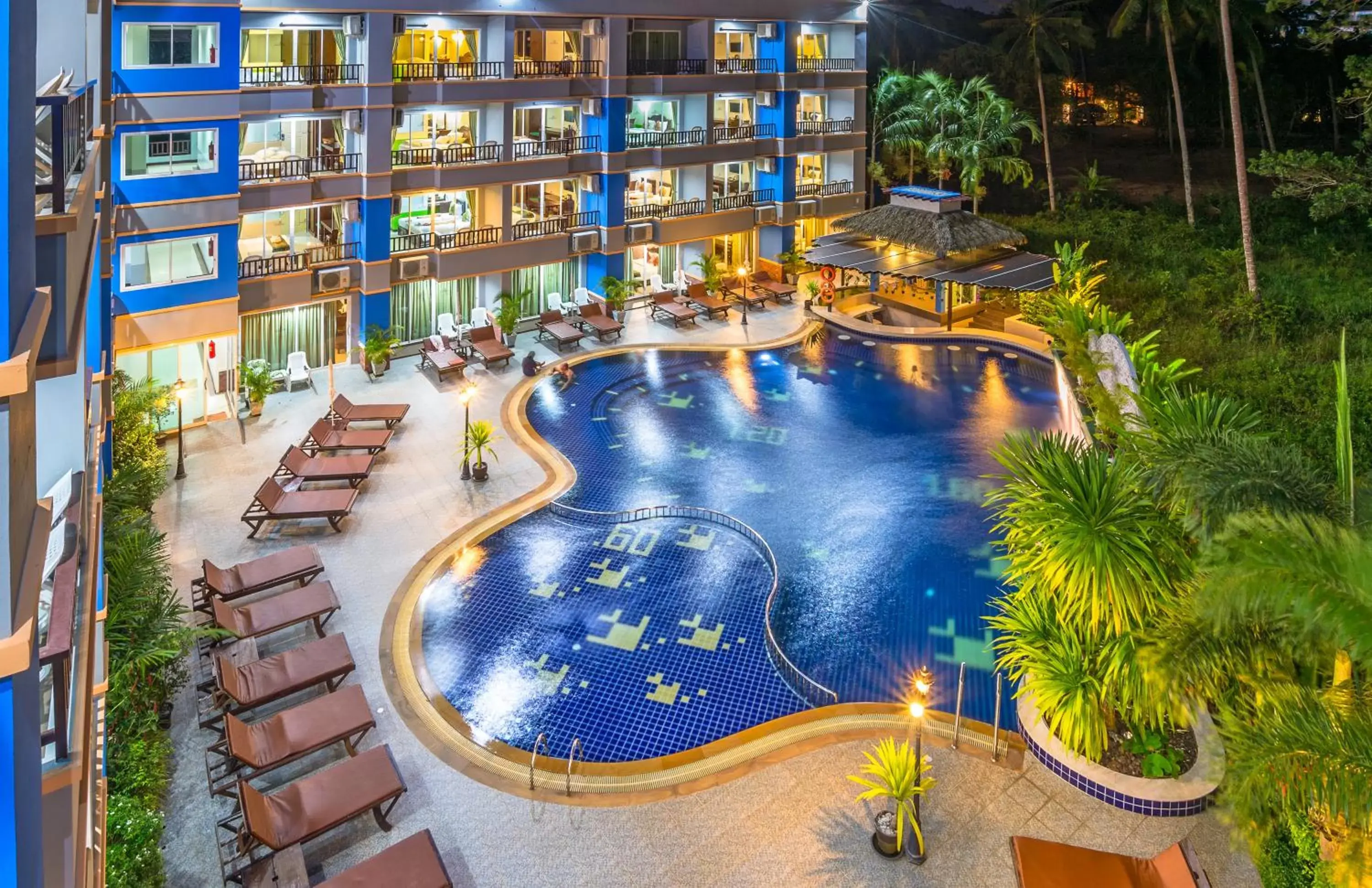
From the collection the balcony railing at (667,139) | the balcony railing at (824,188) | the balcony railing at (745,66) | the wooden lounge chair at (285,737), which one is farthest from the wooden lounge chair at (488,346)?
the wooden lounge chair at (285,737)

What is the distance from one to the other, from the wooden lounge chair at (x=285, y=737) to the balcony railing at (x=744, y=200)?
24.6 metres

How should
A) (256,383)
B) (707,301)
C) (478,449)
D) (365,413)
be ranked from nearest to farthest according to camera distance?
1. (478,449)
2. (365,413)
3. (256,383)
4. (707,301)

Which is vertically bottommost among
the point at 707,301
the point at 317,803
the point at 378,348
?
the point at 317,803

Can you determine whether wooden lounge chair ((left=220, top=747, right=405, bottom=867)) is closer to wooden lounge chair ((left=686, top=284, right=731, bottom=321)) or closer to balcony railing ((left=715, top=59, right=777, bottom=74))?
wooden lounge chair ((left=686, top=284, right=731, bottom=321))

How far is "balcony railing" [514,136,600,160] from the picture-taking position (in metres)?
28.6

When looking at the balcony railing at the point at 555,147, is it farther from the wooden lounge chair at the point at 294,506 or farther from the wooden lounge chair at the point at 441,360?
the wooden lounge chair at the point at 294,506

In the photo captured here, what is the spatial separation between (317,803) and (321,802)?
0.04 meters

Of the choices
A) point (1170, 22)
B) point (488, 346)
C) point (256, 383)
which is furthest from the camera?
point (1170, 22)

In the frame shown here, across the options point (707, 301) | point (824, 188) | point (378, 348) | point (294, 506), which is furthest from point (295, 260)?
point (824, 188)

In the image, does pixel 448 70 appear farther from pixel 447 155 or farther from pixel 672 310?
pixel 672 310

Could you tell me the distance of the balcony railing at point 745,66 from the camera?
3344 centimetres

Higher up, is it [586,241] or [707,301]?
[586,241]

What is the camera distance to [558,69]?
28953 mm

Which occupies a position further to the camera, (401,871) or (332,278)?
(332,278)
